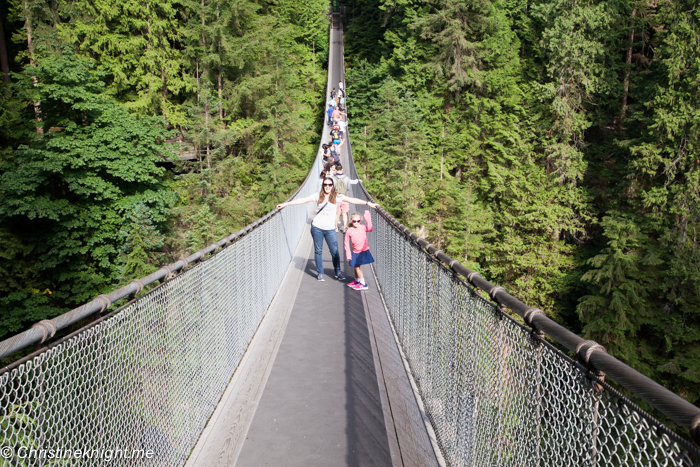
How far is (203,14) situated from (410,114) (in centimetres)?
1187

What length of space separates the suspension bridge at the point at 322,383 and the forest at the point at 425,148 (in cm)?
1336

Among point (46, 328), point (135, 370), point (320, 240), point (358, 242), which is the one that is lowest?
point (320, 240)

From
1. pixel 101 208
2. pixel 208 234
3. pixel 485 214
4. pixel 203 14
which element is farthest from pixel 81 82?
pixel 485 214

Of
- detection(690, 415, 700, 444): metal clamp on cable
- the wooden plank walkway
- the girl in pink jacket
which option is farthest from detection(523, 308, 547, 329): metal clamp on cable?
the girl in pink jacket

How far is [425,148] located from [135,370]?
2691 cm

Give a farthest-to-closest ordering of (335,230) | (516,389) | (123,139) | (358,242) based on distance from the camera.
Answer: (123,139), (335,230), (358,242), (516,389)

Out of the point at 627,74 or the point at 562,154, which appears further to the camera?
the point at 627,74

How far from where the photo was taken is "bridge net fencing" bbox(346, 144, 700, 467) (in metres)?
1.31

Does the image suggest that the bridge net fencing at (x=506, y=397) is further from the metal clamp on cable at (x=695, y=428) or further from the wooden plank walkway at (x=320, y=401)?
the wooden plank walkway at (x=320, y=401)

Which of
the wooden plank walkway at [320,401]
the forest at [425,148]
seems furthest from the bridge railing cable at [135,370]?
the forest at [425,148]

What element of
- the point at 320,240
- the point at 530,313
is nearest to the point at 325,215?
the point at 320,240

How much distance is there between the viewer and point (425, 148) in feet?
92.2

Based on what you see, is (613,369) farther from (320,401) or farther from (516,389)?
(320,401)

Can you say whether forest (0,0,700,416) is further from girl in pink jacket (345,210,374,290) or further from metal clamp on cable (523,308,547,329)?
metal clamp on cable (523,308,547,329)
